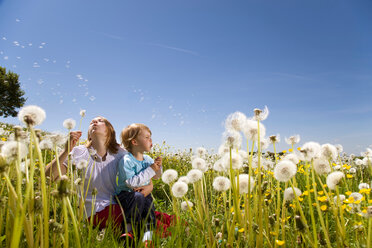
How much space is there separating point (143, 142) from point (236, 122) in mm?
2330

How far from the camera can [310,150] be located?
4.74 ft

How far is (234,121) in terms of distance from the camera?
5.58 feet

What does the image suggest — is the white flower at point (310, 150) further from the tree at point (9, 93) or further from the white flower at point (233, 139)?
the tree at point (9, 93)

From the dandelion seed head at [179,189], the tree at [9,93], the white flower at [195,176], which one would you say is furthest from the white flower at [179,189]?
the tree at [9,93]

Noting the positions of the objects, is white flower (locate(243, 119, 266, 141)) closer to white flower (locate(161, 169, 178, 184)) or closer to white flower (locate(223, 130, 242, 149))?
white flower (locate(223, 130, 242, 149))

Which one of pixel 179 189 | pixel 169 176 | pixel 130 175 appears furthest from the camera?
pixel 130 175

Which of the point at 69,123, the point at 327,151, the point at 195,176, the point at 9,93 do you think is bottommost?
the point at 195,176

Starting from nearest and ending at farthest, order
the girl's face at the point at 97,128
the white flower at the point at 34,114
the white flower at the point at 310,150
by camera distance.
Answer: the white flower at the point at 34,114, the white flower at the point at 310,150, the girl's face at the point at 97,128

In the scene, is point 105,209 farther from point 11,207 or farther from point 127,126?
point 11,207

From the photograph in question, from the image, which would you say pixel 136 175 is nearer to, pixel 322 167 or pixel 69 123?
pixel 69 123

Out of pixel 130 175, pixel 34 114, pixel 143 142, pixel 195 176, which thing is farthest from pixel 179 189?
pixel 143 142

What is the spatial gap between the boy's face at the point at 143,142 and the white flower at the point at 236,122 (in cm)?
224

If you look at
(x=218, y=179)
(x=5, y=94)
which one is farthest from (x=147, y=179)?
(x=5, y=94)

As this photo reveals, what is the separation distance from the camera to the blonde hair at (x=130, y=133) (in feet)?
12.7
